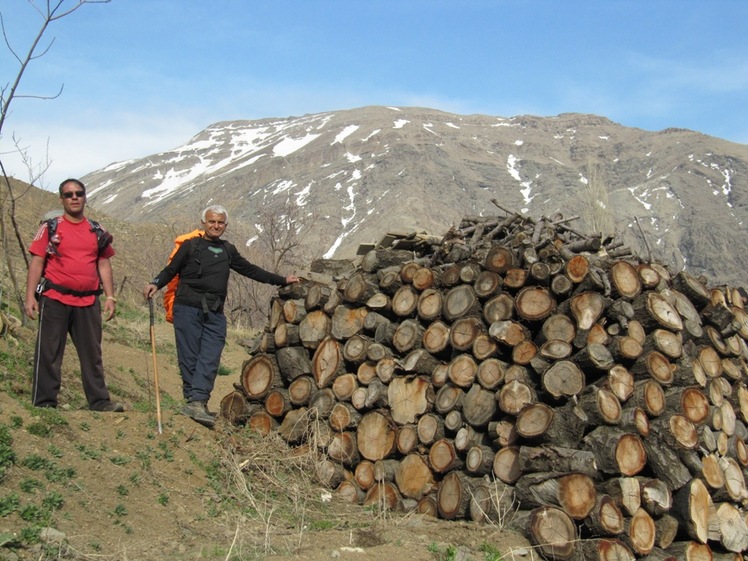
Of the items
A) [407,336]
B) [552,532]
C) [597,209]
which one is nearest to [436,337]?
[407,336]

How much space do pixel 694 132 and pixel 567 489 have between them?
413ft

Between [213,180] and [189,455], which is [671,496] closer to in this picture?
[189,455]

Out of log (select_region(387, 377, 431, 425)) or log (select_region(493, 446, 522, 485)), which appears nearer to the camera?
log (select_region(493, 446, 522, 485))

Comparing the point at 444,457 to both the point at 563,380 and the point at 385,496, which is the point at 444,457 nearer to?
the point at 385,496

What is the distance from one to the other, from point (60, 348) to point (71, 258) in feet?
2.34

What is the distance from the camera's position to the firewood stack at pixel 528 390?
17.0ft

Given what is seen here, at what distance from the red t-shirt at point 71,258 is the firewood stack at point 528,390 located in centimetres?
198

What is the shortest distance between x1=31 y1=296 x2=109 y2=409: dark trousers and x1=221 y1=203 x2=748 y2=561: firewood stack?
1.56m

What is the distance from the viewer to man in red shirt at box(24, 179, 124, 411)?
560cm

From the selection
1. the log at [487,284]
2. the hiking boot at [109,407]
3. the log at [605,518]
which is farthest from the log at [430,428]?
the hiking boot at [109,407]

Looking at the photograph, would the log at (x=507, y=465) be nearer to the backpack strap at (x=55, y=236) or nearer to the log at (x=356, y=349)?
the log at (x=356, y=349)

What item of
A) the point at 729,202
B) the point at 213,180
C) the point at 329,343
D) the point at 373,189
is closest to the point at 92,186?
the point at 213,180

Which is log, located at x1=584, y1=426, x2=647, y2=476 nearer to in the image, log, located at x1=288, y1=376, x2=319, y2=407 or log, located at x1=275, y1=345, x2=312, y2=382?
log, located at x1=288, y1=376, x2=319, y2=407

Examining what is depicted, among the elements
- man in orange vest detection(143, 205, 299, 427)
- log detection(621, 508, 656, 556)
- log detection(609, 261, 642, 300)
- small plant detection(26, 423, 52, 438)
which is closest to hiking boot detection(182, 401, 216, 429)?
man in orange vest detection(143, 205, 299, 427)
